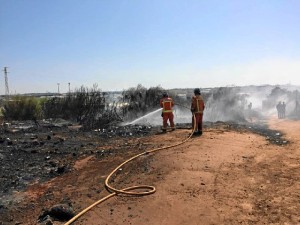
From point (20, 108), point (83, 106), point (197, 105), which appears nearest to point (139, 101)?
point (83, 106)

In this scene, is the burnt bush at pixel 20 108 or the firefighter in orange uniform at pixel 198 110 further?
the burnt bush at pixel 20 108

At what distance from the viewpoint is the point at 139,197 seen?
260 inches

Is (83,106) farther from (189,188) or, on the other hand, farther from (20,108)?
(189,188)

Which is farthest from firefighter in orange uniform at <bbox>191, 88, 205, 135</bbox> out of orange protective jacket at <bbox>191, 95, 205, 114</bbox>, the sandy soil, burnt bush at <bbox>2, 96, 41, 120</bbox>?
burnt bush at <bbox>2, 96, 41, 120</bbox>

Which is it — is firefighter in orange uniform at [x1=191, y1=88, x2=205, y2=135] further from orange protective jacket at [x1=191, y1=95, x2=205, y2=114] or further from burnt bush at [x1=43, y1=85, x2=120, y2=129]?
burnt bush at [x1=43, y1=85, x2=120, y2=129]

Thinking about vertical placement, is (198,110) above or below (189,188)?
above

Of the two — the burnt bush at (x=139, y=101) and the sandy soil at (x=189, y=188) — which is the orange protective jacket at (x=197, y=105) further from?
the burnt bush at (x=139, y=101)

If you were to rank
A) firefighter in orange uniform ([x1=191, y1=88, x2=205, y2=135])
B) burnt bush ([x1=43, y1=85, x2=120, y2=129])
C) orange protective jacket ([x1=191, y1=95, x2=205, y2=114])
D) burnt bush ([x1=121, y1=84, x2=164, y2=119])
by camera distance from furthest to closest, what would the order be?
burnt bush ([x1=121, y1=84, x2=164, y2=119])
burnt bush ([x1=43, y1=85, x2=120, y2=129])
orange protective jacket ([x1=191, y1=95, x2=205, y2=114])
firefighter in orange uniform ([x1=191, y1=88, x2=205, y2=135])

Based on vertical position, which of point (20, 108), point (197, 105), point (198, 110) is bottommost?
point (20, 108)

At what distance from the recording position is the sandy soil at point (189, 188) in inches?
234

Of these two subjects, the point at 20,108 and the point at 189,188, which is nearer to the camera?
the point at 189,188

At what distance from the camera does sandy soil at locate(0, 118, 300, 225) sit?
5945 millimetres

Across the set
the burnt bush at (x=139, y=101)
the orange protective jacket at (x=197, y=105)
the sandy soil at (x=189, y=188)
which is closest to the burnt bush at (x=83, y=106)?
the burnt bush at (x=139, y=101)

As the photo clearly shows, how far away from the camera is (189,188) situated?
700cm
